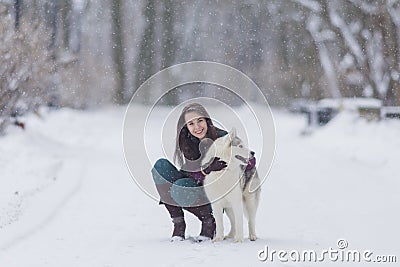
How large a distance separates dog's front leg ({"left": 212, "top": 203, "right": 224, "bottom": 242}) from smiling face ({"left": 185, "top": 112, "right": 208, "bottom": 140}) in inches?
25.7

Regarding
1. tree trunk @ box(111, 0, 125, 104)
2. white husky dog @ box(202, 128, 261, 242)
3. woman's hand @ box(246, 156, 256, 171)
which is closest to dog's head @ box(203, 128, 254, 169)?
white husky dog @ box(202, 128, 261, 242)

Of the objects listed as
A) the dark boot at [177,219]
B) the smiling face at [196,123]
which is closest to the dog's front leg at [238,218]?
the dark boot at [177,219]

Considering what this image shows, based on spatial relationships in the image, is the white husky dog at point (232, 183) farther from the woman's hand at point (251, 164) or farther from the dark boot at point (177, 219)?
the dark boot at point (177, 219)

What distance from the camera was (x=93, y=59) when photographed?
35.4 meters

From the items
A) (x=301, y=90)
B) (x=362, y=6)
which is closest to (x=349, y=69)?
(x=362, y=6)

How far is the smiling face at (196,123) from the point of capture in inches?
227

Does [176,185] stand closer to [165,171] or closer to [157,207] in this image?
[165,171]

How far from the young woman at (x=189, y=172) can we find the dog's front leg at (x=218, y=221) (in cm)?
18

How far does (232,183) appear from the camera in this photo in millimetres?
5605

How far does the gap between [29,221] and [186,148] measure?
98.1 inches

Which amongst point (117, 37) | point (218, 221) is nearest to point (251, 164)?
point (218, 221)

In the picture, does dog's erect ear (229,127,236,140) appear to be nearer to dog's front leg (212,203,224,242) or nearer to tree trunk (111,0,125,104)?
dog's front leg (212,203,224,242)

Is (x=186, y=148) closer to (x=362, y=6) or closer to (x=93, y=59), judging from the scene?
(x=362, y=6)

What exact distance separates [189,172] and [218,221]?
0.52m
